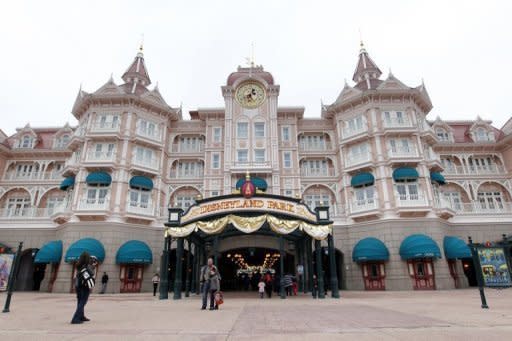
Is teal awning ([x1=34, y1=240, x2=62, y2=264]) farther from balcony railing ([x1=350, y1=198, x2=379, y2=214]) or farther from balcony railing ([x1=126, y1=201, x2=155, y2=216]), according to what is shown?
balcony railing ([x1=350, y1=198, x2=379, y2=214])

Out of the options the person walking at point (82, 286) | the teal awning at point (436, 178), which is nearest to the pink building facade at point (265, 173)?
the teal awning at point (436, 178)

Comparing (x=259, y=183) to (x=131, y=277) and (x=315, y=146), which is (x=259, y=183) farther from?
(x=131, y=277)

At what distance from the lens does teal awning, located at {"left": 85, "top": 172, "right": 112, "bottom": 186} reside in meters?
27.1

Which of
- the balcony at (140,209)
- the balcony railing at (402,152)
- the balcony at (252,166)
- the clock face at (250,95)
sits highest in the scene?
the clock face at (250,95)

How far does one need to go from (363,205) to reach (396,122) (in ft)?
29.3

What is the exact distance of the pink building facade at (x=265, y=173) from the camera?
25828mm

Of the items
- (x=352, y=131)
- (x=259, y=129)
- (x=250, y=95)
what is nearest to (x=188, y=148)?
(x=259, y=129)

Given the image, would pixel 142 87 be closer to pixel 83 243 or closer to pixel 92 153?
pixel 92 153

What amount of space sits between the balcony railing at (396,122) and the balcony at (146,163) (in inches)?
905

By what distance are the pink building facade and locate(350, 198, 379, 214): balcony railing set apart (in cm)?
15

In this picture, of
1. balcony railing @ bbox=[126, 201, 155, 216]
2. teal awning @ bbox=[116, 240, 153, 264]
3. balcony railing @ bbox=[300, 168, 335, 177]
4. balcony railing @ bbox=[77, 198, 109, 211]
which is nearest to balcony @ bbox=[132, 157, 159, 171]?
balcony railing @ bbox=[126, 201, 155, 216]

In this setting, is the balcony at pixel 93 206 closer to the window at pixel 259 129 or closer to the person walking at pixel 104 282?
the person walking at pixel 104 282

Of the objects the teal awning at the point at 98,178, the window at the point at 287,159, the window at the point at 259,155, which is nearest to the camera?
the teal awning at the point at 98,178

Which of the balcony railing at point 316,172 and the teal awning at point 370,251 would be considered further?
the balcony railing at point 316,172
